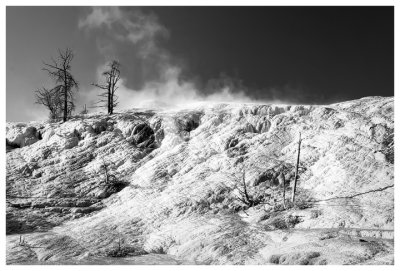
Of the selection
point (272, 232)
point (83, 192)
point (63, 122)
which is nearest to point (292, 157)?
point (272, 232)

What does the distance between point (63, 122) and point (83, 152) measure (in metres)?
6.67

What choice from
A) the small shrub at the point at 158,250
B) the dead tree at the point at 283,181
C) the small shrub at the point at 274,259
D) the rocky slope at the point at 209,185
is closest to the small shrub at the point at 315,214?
the rocky slope at the point at 209,185

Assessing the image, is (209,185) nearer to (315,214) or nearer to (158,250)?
(158,250)

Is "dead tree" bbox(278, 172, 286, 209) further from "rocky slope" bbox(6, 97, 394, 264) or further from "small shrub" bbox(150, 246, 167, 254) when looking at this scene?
"small shrub" bbox(150, 246, 167, 254)

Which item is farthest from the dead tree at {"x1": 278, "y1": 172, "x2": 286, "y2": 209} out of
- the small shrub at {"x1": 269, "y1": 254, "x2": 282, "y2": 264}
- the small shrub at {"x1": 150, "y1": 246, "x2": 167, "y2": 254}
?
the small shrub at {"x1": 150, "y1": 246, "x2": 167, "y2": 254}

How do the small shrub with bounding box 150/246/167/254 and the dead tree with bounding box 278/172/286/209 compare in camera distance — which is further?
the dead tree with bounding box 278/172/286/209

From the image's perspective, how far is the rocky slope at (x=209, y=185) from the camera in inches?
652

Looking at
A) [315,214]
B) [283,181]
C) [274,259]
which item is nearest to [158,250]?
[274,259]

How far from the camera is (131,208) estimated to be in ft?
73.2

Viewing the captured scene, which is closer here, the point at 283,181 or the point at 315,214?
the point at 315,214

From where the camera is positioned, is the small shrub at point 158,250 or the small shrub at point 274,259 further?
the small shrub at point 158,250

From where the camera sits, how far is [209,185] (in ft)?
73.8

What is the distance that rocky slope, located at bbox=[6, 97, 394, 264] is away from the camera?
54.3 feet

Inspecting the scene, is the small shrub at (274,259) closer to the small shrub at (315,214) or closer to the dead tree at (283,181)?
the small shrub at (315,214)
